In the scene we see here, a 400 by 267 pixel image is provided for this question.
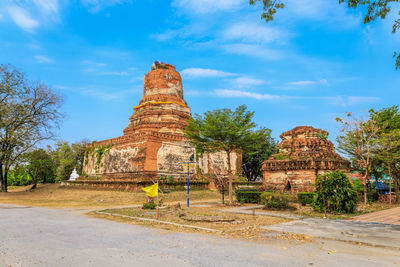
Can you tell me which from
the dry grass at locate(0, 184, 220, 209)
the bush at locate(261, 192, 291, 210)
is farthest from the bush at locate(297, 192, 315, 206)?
the dry grass at locate(0, 184, 220, 209)

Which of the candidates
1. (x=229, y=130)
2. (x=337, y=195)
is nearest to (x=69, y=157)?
(x=229, y=130)

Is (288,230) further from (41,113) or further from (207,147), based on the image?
(41,113)

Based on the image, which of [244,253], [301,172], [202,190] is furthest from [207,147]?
[244,253]

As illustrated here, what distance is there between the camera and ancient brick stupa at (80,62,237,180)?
2338 centimetres

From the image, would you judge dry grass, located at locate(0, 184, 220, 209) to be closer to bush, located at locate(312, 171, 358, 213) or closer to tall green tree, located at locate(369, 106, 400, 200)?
bush, located at locate(312, 171, 358, 213)

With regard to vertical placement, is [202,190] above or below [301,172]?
below

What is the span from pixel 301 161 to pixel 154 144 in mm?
12681

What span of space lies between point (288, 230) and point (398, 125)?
1725 cm

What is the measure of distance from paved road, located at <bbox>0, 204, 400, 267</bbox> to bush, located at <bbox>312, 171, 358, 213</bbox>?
18.6ft

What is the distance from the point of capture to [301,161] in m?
16.5

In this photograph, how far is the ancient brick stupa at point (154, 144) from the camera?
23.4m

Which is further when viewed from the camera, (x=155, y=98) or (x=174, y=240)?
(x=155, y=98)

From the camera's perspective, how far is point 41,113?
970 inches

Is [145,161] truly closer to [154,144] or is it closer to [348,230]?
[154,144]
